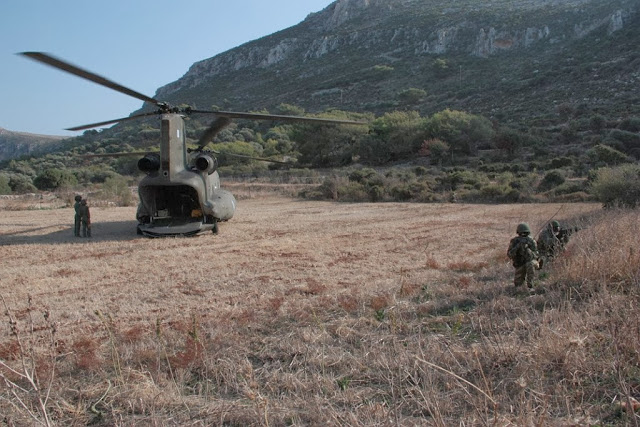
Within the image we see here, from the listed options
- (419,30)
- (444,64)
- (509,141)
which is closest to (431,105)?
(444,64)

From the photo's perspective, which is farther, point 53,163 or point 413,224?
point 53,163

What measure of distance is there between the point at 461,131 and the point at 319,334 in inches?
1553

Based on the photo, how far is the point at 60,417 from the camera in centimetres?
342

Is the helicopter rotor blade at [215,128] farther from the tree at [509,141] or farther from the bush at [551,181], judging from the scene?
the tree at [509,141]

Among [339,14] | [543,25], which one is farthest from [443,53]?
[339,14]

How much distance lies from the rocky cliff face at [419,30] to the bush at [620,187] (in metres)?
58.1

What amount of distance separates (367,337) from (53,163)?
53.6m

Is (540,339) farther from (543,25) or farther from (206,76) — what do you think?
(206,76)

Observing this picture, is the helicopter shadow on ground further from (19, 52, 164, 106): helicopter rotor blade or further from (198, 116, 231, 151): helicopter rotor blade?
(19, 52, 164, 106): helicopter rotor blade

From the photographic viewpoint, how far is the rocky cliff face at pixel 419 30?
71.7m

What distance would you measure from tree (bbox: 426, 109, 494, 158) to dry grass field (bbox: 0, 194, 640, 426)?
30571mm

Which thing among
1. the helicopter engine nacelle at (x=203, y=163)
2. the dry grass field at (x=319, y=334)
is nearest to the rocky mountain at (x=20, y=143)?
the helicopter engine nacelle at (x=203, y=163)

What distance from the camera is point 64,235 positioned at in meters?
13.6

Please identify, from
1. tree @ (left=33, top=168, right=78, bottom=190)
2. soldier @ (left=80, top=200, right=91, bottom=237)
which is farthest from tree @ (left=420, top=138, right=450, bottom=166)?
soldier @ (left=80, top=200, right=91, bottom=237)
